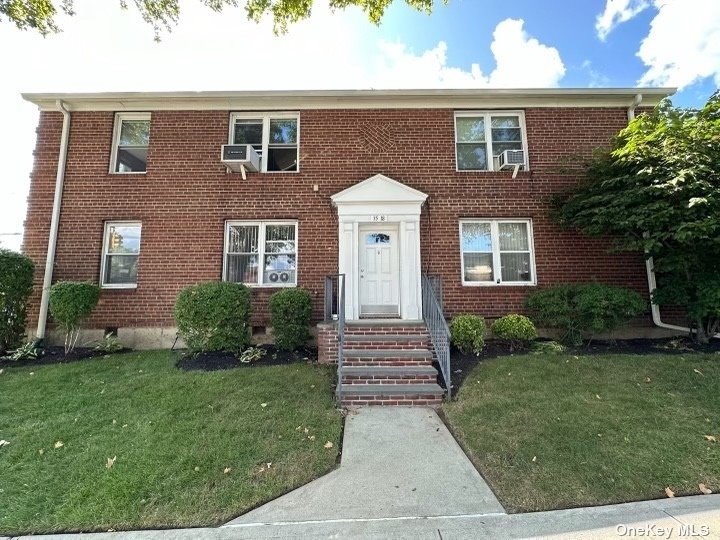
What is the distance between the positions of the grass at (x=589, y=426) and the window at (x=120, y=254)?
7635 mm

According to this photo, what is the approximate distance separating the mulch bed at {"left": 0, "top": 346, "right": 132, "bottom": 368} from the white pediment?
5859 mm

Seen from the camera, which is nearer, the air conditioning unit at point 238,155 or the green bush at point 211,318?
the green bush at point 211,318

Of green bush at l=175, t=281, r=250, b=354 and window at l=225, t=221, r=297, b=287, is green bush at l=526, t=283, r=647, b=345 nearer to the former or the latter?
window at l=225, t=221, r=297, b=287

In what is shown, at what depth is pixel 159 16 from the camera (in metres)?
6.67

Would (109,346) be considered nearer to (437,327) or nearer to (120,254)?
(120,254)

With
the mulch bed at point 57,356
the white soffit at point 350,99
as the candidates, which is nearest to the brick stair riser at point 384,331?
the mulch bed at point 57,356

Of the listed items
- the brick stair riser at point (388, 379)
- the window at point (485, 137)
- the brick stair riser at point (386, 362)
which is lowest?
the brick stair riser at point (388, 379)

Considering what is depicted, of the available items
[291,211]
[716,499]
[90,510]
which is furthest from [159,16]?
[716,499]

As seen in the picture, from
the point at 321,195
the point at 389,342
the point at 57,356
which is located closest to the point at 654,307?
the point at 389,342

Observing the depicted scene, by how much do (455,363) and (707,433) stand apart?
3274 millimetres

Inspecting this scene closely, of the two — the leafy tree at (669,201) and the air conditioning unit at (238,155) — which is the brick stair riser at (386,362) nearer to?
the leafy tree at (669,201)

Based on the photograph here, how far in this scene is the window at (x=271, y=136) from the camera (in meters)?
8.66

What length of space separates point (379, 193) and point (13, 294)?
25.5 ft

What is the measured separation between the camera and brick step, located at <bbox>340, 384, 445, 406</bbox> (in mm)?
5223
